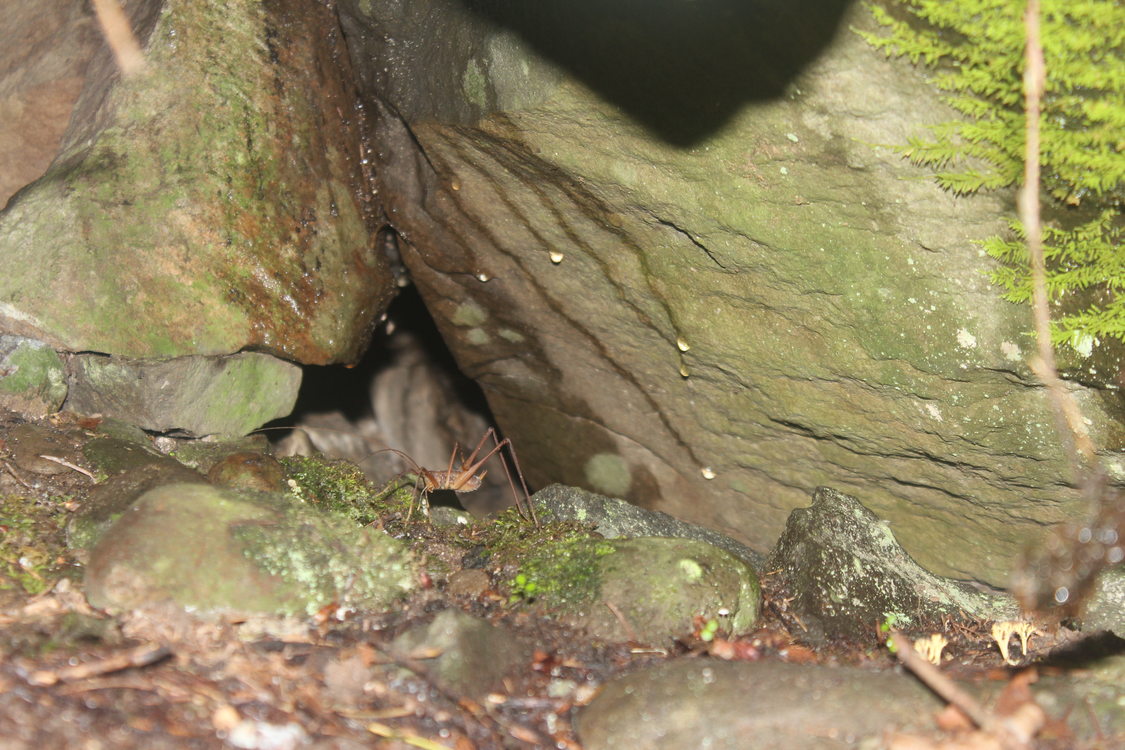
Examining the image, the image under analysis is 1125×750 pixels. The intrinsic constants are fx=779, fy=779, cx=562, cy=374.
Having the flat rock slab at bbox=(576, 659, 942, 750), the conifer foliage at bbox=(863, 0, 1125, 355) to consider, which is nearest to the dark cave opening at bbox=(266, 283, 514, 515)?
the flat rock slab at bbox=(576, 659, 942, 750)

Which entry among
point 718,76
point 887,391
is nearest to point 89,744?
point 718,76

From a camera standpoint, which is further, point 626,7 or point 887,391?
point 887,391

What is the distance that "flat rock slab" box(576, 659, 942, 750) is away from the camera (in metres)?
1.95

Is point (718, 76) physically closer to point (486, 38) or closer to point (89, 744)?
point (486, 38)

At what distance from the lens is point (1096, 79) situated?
227 cm

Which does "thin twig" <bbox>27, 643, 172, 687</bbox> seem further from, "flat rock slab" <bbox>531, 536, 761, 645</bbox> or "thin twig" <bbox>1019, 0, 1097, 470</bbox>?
"thin twig" <bbox>1019, 0, 1097, 470</bbox>

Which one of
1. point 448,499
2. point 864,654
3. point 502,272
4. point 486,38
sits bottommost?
point 448,499

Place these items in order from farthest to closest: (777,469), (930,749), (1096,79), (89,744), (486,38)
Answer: (777,469)
(486,38)
(1096,79)
(930,749)
(89,744)

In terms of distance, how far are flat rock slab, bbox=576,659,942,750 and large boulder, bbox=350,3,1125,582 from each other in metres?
1.37

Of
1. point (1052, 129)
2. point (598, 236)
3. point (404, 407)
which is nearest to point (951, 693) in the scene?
point (1052, 129)

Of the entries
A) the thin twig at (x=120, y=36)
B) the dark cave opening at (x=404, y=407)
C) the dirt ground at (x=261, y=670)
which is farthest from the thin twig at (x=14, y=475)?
the dark cave opening at (x=404, y=407)

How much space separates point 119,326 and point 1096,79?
3564 millimetres

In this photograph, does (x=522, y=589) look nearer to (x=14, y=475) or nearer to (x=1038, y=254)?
(x=14, y=475)

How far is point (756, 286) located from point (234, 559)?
2164 mm
